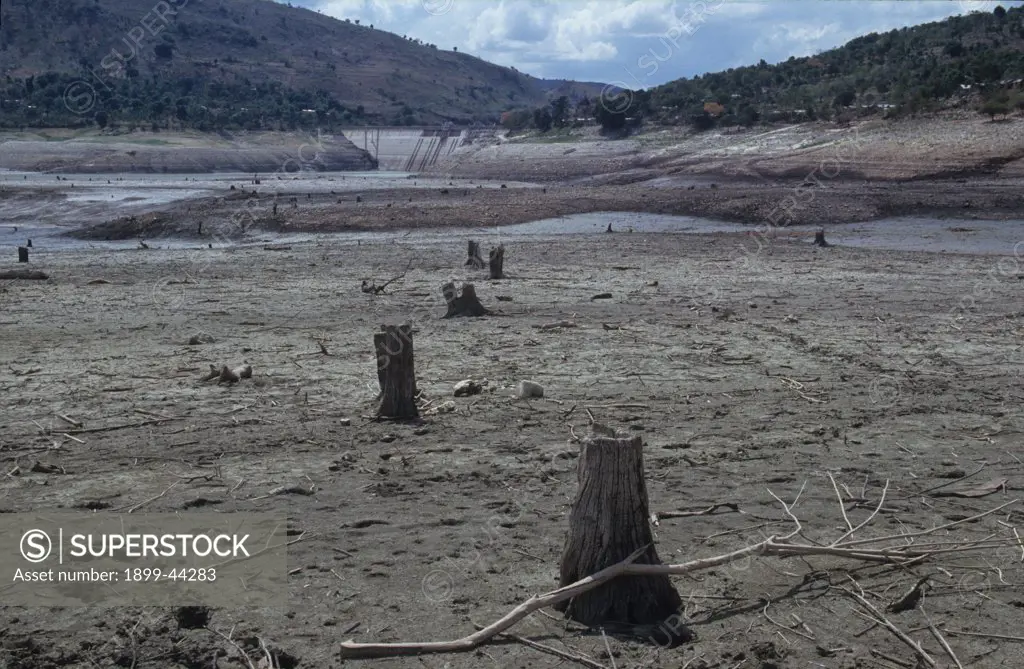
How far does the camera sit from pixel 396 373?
25.4 ft

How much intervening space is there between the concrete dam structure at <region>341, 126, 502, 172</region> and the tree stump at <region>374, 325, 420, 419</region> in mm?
69201

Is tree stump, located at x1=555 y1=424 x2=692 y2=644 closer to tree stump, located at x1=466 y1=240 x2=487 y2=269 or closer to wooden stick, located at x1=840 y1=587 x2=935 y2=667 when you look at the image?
wooden stick, located at x1=840 y1=587 x2=935 y2=667

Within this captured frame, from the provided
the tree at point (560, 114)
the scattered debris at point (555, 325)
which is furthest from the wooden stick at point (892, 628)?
the tree at point (560, 114)

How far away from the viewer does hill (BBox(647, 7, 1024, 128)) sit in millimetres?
37625

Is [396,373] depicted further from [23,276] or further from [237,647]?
[23,276]

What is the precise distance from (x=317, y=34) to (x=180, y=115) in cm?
10130

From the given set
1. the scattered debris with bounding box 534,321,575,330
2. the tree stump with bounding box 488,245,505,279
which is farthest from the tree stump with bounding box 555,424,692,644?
the tree stump with bounding box 488,245,505,279

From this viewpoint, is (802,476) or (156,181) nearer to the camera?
(802,476)

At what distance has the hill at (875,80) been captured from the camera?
1481 inches

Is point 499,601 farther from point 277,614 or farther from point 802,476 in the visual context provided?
point 802,476

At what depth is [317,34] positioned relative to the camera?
174 metres

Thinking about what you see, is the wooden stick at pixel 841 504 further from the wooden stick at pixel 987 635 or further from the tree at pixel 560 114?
the tree at pixel 560 114

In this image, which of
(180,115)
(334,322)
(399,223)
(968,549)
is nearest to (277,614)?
(968,549)

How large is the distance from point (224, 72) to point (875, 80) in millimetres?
94050
